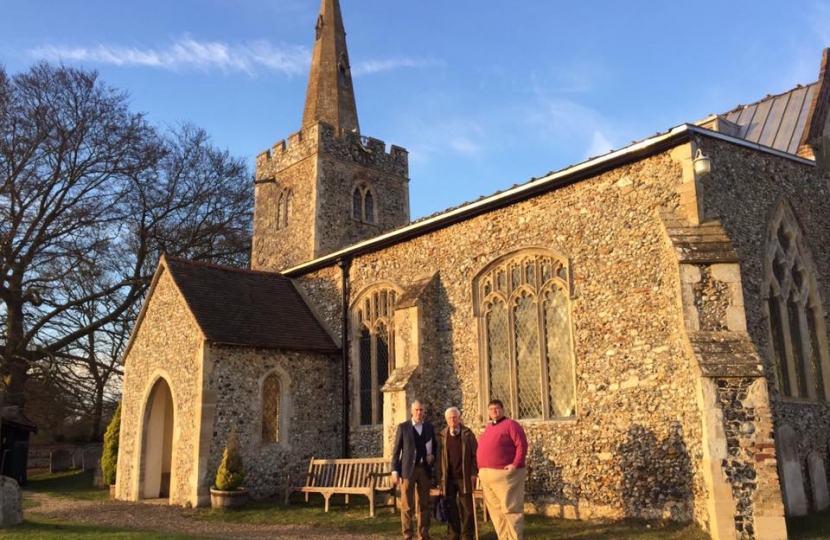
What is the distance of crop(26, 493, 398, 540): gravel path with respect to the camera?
34.1 feet

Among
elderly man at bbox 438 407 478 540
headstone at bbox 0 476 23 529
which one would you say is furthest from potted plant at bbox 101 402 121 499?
elderly man at bbox 438 407 478 540

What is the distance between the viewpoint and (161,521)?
40.3 feet

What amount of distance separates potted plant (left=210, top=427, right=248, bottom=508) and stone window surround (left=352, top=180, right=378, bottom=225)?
37.3 feet

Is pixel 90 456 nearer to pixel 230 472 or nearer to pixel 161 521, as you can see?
pixel 230 472

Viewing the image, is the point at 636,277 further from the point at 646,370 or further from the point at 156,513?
the point at 156,513

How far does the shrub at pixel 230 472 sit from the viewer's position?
1349 cm

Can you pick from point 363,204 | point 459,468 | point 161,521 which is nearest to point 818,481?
point 459,468

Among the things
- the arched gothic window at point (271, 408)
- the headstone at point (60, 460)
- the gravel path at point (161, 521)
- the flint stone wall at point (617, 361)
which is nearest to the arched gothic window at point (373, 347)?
the arched gothic window at point (271, 408)

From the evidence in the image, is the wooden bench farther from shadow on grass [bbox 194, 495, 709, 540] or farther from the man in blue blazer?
the man in blue blazer

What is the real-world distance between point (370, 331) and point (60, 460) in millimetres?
16555

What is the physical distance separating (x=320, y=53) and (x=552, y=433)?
1819 centimetres

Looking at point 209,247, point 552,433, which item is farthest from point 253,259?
point 552,433

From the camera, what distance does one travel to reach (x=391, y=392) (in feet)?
44.2

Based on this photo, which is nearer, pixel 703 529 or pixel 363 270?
pixel 703 529
